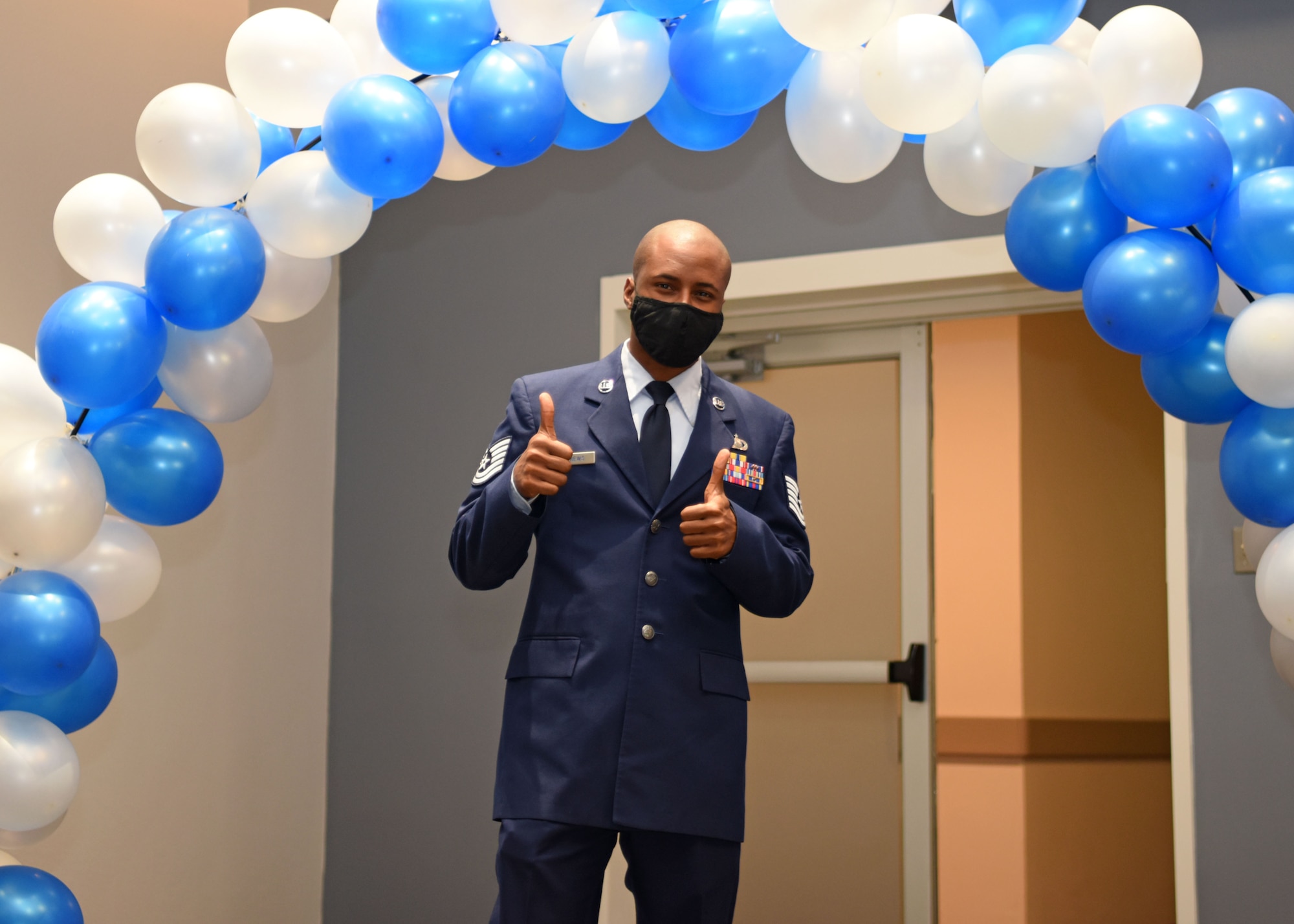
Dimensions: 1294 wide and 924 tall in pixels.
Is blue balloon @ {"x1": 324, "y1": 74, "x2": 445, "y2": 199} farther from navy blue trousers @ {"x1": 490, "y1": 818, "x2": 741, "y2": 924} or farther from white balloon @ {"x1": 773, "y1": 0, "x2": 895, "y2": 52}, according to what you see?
navy blue trousers @ {"x1": 490, "y1": 818, "x2": 741, "y2": 924}

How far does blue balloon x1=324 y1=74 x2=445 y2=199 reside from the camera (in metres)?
1.94

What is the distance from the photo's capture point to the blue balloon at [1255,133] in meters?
1.77

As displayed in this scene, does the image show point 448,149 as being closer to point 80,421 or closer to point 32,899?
point 80,421

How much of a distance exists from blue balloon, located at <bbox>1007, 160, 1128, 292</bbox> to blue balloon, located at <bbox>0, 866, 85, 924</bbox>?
1.71 m

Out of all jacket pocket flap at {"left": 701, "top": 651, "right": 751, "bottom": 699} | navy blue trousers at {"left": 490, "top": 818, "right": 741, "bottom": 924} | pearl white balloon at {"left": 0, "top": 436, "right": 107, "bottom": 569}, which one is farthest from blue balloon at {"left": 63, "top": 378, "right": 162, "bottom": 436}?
jacket pocket flap at {"left": 701, "top": 651, "right": 751, "bottom": 699}

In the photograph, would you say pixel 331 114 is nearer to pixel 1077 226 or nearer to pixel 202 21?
pixel 1077 226

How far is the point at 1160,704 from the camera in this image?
4676 mm

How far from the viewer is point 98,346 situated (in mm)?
1868

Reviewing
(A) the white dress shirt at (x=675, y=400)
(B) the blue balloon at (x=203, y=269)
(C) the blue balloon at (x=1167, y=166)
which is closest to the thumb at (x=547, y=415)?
(A) the white dress shirt at (x=675, y=400)

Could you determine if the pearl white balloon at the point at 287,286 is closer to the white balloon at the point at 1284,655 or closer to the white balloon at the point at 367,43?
the white balloon at the point at 367,43

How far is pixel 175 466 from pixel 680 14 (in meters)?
1.10

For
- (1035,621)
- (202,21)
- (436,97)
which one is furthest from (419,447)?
(1035,621)

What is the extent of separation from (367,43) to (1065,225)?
1.22m

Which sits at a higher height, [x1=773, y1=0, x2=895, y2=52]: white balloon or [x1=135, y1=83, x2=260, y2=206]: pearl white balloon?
[x1=773, y1=0, x2=895, y2=52]: white balloon
